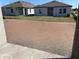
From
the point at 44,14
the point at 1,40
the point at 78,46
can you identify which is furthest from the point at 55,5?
the point at 78,46

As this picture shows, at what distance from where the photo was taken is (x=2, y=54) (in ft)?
16.9

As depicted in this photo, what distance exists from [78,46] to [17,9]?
24512 mm

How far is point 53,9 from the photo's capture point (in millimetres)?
26406

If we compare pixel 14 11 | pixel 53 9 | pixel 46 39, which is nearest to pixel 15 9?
pixel 14 11

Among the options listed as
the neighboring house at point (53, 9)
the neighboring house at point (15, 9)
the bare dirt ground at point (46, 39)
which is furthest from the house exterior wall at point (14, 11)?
the bare dirt ground at point (46, 39)

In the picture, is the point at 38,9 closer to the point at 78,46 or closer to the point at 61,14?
the point at 61,14

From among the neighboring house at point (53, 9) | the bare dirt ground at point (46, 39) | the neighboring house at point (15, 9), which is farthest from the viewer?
the neighboring house at point (15, 9)

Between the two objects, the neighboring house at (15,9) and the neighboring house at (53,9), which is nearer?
the neighboring house at (53,9)

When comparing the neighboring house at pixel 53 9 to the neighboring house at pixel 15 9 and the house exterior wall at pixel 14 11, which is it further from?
the house exterior wall at pixel 14 11

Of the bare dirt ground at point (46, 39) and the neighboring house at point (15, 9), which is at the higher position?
the neighboring house at point (15, 9)

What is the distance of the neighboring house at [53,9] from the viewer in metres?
25.4

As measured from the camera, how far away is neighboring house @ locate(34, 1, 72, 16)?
25.4 metres

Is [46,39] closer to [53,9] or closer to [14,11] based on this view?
[53,9]

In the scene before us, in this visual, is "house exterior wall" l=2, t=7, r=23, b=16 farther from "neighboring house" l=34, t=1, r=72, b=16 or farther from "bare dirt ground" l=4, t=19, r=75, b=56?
"bare dirt ground" l=4, t=19, r=75, b=56
